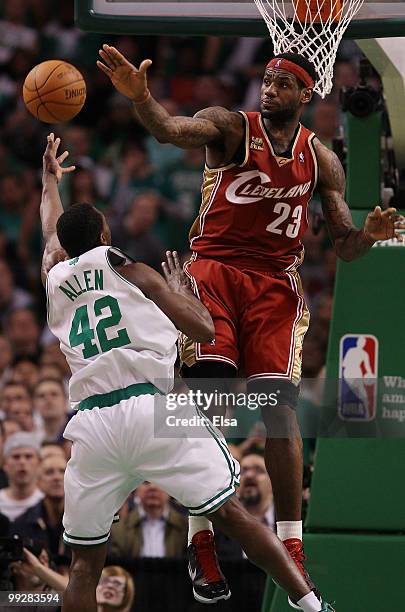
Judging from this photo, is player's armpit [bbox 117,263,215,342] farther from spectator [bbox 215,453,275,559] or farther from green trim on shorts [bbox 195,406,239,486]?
spectator [bbox 215,453,275,559]

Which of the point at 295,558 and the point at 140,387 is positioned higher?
the point at 140,387

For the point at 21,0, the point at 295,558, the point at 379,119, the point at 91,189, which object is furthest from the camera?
the point at 21,0

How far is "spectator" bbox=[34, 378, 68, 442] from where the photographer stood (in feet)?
33.0

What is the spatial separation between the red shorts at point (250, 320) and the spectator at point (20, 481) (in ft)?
9.12

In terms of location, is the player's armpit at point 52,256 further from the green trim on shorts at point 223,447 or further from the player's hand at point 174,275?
the green trim on shorts at point 223,447

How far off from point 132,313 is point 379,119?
111 inches

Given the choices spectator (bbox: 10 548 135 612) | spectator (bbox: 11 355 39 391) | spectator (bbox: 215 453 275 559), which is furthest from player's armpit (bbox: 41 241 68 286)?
spectator (bbox: 11 355 39 391)

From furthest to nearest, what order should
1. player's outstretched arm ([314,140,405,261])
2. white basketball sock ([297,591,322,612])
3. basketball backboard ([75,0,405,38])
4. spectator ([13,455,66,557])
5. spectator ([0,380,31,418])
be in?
1. spectator ([0,380,31,418])
2. spectator ([13,455,66,557])
3. basketball backboard ([75,0,405,38])
4. player's outstretched arm ([314,140,405,261])
5. white basketball sock ([297,591,322,612])

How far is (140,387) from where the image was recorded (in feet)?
19.8

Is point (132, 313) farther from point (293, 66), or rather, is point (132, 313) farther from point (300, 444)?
point (293, 66)

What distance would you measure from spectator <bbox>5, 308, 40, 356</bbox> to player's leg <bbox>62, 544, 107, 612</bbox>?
5404 millimetres

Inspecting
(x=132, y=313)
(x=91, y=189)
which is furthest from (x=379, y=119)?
(x=91, y=189)

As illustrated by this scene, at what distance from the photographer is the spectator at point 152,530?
8.80 meters

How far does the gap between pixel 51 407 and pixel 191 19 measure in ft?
13.4
